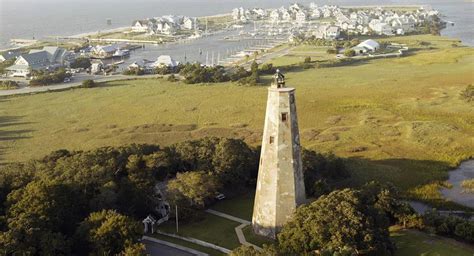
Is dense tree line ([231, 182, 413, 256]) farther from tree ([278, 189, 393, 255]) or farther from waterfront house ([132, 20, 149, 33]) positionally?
waterfront house ([132, 20, 149, 33])

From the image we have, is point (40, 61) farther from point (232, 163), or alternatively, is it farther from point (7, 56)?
point (232, 163)

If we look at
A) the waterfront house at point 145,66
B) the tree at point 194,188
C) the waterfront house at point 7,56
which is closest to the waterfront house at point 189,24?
the waterfront house at point 7,56

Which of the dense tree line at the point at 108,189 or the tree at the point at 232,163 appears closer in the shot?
the dense tree line at the point at 108,189

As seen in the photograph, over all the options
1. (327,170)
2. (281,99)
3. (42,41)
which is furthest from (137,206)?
(42,41)

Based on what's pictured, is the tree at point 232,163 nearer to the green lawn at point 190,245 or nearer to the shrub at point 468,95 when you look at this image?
the green lawn at point 190,245

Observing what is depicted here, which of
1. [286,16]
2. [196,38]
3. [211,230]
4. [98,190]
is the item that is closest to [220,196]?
[211,230]

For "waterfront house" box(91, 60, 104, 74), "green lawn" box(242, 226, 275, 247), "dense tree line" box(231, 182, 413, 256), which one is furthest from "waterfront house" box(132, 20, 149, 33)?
"dense tree line" box(231, 182, 413, 256)
